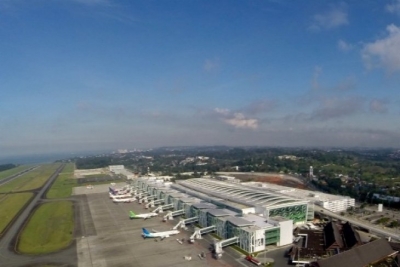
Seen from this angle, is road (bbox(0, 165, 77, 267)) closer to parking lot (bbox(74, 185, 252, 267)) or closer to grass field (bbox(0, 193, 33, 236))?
parking lot (bbox(74, 185, 252, 267))

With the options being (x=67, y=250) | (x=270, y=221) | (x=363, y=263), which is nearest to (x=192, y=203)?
(x=270, y=221)

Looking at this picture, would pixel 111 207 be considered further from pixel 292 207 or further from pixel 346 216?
pixel 346 216

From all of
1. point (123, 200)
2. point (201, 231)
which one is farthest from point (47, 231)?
point (201, 231)

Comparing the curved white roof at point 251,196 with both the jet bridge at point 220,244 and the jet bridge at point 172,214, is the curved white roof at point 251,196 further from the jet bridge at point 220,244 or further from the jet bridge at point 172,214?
the jet bridge at point 220,244

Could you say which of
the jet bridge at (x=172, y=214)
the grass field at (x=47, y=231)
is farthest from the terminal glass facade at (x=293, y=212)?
the grass field at (x=47, y=231)

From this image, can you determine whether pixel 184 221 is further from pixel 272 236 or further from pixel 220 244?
pixel 272 236

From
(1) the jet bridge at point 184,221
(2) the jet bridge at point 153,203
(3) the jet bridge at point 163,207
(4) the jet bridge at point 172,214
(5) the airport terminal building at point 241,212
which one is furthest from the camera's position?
(2) the jet bridge at point 153,203
